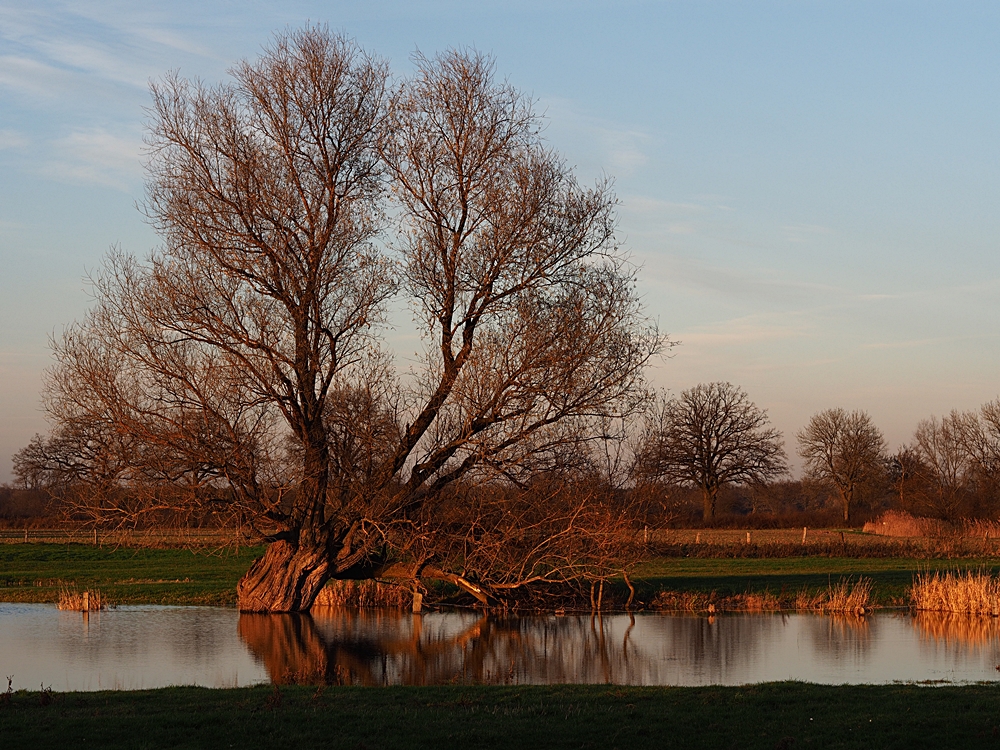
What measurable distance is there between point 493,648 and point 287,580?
706cm

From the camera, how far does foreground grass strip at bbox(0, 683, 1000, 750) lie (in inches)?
390

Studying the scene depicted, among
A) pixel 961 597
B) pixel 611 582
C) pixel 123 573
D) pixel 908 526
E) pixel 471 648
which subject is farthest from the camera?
pixel 908 526

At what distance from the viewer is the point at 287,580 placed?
24.0 meters

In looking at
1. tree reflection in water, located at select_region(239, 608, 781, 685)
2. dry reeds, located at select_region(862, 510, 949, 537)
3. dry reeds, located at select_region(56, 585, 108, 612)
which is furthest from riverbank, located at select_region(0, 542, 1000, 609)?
dry reeds, located at select_region(862, 510, 949, 537)

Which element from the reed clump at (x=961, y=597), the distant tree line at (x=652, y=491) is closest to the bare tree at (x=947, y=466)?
the distant tree line at (x=652, y=491)

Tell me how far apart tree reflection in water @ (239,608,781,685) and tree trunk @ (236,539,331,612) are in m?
0.70

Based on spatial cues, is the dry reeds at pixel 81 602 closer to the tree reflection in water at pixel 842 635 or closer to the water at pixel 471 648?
the water at pixel 471 648

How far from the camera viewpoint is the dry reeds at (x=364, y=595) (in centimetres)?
2580

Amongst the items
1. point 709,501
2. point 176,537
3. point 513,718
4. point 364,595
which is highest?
point 176,537

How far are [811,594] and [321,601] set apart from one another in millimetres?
12542

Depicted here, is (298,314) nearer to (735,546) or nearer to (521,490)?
(521,490)

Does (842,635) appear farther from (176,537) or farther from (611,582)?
(176,537)

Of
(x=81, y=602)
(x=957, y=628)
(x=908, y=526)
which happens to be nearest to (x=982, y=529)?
(x=908, y=526)

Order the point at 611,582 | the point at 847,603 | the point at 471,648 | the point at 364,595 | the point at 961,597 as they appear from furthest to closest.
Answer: the point at 611,582 < the point at 364,595 < the point at 847,603 < the point at 961,597 < the point at 471,648
